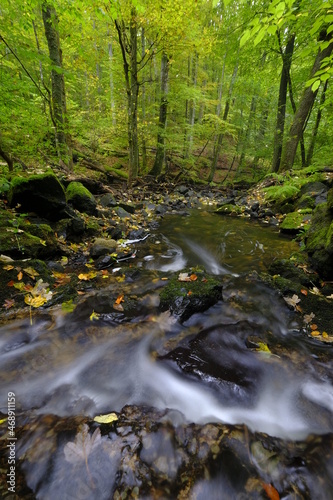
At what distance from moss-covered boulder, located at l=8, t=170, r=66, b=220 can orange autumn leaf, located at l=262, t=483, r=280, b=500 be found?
5220 mm

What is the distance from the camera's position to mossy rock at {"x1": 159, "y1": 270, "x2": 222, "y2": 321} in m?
3.08

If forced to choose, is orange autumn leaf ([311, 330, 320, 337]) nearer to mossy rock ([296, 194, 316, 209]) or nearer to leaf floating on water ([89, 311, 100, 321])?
leaf floating on water ([89, 311, 100, 321])

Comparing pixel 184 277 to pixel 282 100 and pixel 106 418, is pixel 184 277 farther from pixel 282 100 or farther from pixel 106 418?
pixel 282 100

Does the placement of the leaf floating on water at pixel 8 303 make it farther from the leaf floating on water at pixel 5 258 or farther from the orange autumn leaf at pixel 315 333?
the orange autumn leaf at pixel 315 333

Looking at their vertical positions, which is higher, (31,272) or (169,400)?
(31,272)

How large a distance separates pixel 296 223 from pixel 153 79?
434 inches

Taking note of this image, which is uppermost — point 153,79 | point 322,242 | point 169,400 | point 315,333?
point 153,79

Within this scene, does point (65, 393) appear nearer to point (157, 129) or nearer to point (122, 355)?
point (122, 355)

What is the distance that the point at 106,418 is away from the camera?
1.83 metres

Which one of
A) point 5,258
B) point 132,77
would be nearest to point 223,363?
point 5,258

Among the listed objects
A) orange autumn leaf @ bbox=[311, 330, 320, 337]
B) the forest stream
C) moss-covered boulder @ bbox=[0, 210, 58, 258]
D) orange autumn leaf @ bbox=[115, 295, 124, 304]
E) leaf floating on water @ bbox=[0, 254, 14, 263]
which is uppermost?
moss-covered boulder @ bbox=[0, 210, 58, 258]

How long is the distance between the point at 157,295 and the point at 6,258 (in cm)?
222

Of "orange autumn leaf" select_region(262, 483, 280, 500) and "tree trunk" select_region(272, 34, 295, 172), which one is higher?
"tree trunk" select_region(272, 34, 295, 172)

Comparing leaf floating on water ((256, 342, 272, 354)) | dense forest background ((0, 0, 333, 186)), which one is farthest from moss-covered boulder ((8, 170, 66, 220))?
leaf floating on water ((256, 342, 272, 354))
